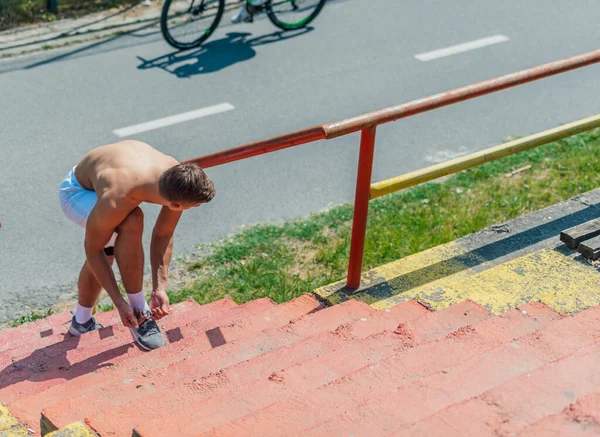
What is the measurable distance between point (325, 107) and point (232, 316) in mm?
4139

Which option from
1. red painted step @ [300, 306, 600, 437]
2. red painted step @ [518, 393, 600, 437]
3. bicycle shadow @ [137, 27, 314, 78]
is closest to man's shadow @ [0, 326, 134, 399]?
red painted step @ [300, 306, 600, 437]

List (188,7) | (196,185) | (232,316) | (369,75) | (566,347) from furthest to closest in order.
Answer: (188,7) < (369,75) < (232,316) < (196,185) < (566,347)

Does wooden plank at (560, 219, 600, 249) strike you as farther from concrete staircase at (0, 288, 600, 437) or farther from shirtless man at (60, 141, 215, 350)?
shirtless man at (60, 141, 215, 350)

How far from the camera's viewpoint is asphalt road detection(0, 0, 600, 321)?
265 inches

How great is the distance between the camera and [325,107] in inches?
330

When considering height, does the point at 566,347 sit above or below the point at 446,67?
above

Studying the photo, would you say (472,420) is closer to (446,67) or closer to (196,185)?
(196,185)

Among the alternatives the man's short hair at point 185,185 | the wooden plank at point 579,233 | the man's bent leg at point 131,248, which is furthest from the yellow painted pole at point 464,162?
the man's bent leg at point 131,248

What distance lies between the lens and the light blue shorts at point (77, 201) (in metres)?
4.28

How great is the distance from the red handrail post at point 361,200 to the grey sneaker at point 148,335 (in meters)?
0.99

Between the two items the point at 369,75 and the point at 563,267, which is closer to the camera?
the point at 563,267

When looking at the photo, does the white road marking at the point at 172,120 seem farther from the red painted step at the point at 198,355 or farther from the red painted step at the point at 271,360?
the red painted step at the point at 271,360

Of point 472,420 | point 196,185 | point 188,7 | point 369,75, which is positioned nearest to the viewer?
point 472,420

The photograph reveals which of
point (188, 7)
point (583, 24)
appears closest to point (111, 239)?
point (188, 7)
